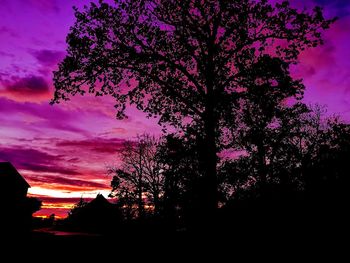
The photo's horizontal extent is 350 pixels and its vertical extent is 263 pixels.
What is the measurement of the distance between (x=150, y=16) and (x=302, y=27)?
8.53 metres

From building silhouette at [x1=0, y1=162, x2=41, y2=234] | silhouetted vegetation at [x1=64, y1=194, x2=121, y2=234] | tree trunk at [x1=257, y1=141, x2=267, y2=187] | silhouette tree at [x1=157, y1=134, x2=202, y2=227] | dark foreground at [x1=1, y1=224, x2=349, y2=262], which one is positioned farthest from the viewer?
silhouetted vegetation at [x1=64, y1=194, x2=121, y2=234]

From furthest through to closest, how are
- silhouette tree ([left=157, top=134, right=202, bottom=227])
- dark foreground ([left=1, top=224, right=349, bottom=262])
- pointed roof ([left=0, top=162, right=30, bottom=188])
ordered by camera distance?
pointed roof ([left=0, top=162, right=30, bottom=188]), silhouette tree ([left=157, top=134, right=202, bottom=227]), dark foreground ([left=1, top=224, right=349, bottom=262])

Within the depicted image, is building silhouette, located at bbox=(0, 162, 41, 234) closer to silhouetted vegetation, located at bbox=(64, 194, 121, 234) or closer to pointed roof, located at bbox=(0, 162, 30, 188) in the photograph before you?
pointed roof, located at bbox=(0, 162, 30, 188)

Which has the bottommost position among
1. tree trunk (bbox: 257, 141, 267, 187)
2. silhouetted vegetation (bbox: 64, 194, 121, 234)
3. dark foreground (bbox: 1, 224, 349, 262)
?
dark foreground (bbox: 1, 224, 349, 262)

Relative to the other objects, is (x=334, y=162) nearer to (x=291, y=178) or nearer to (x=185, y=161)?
(x=291, y=178)

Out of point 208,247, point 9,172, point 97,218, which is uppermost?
point 9,172

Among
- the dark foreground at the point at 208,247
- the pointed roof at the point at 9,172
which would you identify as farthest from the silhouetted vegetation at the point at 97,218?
the dark foreground at the point at 208,247

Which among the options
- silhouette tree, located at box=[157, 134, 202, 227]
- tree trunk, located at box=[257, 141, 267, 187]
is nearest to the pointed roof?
silhouette tree, located at box=[157, 134, 202, 227]

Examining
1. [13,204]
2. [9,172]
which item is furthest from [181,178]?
[9,172]

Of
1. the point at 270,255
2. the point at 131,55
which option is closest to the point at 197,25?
the point at 131,55

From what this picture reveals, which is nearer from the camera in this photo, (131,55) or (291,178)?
(131,55)

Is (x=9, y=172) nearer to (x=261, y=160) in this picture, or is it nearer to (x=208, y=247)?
(x=261, y=160)

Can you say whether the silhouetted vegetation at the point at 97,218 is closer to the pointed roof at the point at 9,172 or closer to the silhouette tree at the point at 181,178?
the pointed roof at the point at 9,172

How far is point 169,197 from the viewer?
130ft
